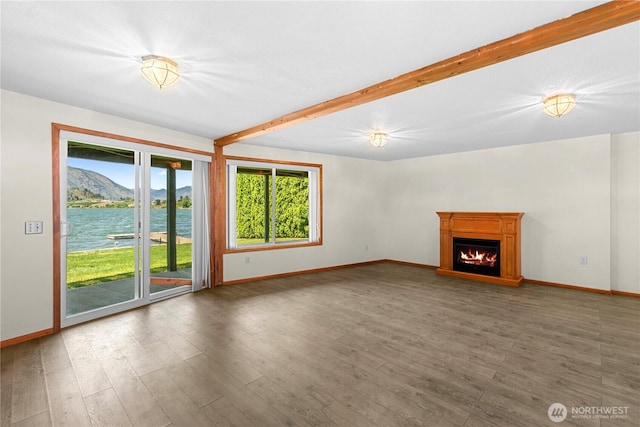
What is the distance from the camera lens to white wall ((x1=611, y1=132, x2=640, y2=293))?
4.43 meters

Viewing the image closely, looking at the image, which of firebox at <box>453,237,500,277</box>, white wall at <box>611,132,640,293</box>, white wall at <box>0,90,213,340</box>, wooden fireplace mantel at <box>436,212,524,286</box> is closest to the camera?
white wall at <box>0,90,213,340</box>

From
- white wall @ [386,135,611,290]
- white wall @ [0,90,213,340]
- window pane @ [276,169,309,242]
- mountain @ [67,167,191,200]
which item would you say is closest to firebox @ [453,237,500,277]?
white wall @ [386,135,611,290]

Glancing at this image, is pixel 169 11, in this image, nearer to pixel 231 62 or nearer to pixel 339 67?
pixel 231 62

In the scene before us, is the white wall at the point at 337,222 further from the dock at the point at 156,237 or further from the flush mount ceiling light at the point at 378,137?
the flush mount ceiling light at the point at 378,137

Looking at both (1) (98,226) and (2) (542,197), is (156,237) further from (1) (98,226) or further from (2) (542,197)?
(2) (542,197)

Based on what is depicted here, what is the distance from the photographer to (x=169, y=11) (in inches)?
67.2

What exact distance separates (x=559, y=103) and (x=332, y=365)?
11.2 ft

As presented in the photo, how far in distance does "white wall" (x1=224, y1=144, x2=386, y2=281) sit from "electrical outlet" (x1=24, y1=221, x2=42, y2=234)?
2.49 m

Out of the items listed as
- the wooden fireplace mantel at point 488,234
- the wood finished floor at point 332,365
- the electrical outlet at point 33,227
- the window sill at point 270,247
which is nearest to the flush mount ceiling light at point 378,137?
the wooden fireplace mantel at point 488,234

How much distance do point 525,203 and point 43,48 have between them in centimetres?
665

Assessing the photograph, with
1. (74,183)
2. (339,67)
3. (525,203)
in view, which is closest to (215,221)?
(74,183)

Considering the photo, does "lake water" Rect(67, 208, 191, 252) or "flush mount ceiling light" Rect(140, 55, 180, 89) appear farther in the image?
"lake water" Rect(67, 208, 191, 252)

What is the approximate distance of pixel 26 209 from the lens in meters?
2.96

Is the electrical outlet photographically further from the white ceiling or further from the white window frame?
the white window frame
